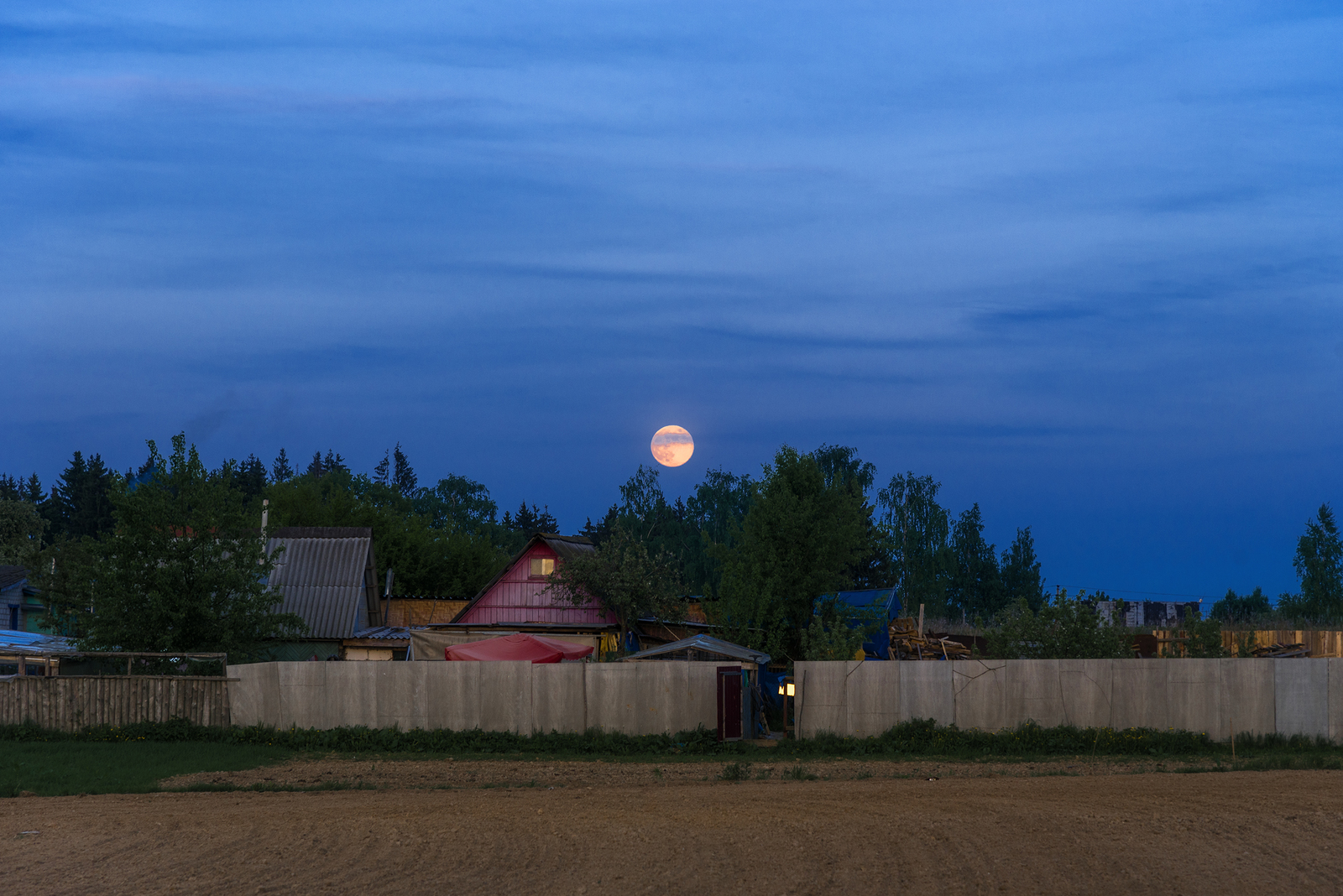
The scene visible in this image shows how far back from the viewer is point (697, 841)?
13.2 m

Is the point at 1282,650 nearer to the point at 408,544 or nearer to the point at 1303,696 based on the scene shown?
the point at 1303,696

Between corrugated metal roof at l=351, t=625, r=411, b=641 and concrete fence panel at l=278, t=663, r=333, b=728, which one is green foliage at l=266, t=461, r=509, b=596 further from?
concrete fence panel at l=278, t=663, r=333, b=728

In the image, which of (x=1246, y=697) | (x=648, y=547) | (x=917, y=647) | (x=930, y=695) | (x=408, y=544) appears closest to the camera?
(x=1246, y=697)

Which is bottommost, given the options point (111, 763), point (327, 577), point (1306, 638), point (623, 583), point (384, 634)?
point (1306, 638)

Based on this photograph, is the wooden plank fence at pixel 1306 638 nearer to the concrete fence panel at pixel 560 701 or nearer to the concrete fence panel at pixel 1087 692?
the concrete fence panel at pixel 1087 692

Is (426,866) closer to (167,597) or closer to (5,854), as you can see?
(5,854)

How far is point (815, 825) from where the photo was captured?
1400cm

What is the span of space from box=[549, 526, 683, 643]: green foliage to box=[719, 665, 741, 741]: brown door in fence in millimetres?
14126

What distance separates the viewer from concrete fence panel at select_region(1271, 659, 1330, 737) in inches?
923

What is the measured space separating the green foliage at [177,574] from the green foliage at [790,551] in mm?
14612

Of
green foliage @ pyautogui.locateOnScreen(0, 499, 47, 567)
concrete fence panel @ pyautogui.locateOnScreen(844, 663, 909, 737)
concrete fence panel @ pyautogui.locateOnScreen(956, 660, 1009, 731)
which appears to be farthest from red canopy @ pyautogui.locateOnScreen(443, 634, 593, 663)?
green foliage @ pyautogui.locateOnScreen(0, 499, 47, 567)

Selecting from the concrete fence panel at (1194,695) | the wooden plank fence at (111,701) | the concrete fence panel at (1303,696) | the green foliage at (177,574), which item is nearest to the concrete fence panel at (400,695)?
the wooden plank fence at (111,701)

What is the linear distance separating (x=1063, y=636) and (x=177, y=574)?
22.0 meters

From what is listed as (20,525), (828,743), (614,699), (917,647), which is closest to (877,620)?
(917,647)
